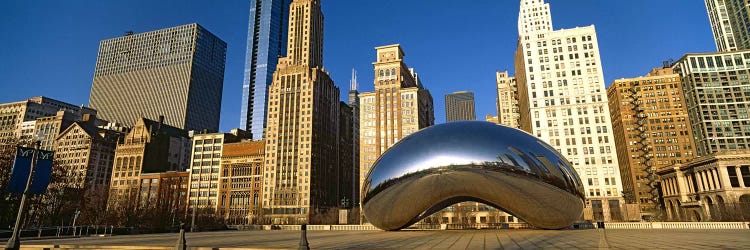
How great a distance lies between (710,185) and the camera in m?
76.7

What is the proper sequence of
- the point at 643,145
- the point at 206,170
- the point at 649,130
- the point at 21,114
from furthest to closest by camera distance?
the point at 21,114
the point at 206,170
the point at 649,130
the point at 643,145

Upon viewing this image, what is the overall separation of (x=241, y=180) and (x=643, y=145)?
119554 mm

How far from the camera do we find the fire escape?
10369 centimetres

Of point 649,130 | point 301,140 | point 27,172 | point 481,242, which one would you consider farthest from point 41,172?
point 649,130

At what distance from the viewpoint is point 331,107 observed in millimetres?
145125

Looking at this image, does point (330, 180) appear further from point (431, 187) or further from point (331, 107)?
point (431, 187)

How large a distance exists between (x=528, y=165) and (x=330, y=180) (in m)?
125

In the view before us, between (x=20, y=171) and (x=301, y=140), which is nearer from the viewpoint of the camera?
(x=20, y=171)

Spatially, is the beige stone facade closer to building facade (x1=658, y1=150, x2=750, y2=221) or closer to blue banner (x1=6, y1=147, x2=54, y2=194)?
blue banner (x1=6, y1=147, x2=54, y2=194)

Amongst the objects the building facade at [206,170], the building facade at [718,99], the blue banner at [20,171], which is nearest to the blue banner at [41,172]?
the blue banner at [20,171]

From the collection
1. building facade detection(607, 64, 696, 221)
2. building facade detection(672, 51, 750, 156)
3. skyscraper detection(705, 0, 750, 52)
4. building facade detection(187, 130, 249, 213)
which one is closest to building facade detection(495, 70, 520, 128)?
building facade detection(607, 64, 696, 221)

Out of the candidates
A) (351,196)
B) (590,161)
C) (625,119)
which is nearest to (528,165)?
(590,161)

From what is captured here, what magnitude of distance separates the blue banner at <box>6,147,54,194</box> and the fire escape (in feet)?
386

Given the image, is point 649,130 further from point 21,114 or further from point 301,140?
point 21,114
